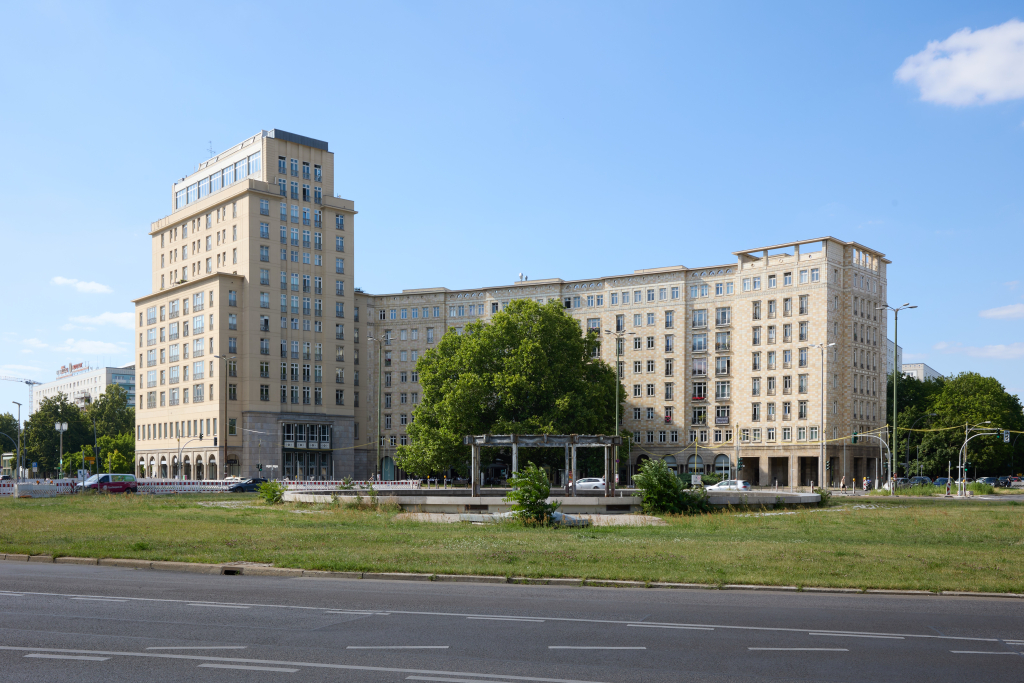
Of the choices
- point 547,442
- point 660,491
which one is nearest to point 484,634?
point 660,491

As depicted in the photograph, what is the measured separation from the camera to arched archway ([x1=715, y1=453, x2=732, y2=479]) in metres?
106

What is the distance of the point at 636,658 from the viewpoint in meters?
10.7

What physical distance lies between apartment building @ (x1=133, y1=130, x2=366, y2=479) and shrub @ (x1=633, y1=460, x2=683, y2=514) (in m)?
72.5

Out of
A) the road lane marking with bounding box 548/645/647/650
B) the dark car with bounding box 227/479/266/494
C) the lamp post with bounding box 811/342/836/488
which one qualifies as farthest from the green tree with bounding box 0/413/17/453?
the road lane marking with bounding box 548/645/647/650

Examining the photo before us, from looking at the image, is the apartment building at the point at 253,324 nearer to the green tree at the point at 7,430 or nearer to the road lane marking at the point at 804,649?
the green tree at the point at 7,430

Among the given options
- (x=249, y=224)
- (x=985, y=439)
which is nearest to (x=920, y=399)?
(x=985, y=439)

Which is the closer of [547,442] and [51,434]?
[547,442]

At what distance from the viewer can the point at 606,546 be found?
899 inches

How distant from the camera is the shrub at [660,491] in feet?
116

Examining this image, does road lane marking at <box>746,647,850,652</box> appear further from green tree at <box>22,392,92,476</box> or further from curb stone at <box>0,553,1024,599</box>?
green tree at <box>22,392,92,476</box>

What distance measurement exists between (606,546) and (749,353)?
87059 millimetres

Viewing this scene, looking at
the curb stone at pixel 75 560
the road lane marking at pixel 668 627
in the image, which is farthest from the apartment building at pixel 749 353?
the road lane marking at pixel 668 627

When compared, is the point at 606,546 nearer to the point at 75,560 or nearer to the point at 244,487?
the point at 75,560

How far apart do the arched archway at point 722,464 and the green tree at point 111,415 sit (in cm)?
10040
